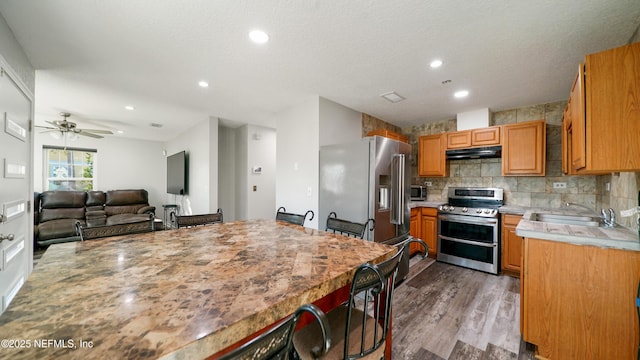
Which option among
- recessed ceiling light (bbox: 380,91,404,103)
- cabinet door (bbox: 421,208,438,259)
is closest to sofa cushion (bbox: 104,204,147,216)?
recessed ceiling light (bbox: 380,91,404,103)

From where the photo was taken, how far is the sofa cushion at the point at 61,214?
15.0 ft

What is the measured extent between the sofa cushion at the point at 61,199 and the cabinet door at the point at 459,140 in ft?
24.6

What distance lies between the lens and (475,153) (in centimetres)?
361

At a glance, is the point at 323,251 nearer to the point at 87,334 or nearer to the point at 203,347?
the point at 203,347

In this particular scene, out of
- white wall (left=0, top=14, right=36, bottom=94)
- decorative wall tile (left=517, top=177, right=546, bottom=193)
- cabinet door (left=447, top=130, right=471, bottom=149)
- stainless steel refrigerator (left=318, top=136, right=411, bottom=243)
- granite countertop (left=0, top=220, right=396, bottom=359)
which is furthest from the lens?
cabinet door (left=447, top=130, right=471, bottom=149)

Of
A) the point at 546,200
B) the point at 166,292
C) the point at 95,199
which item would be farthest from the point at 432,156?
the point at 95,199

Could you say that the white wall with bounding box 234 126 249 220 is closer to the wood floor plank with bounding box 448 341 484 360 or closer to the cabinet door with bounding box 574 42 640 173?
the wood floor plank with bounding box 448 341 484 360

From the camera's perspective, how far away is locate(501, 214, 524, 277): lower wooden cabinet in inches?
120

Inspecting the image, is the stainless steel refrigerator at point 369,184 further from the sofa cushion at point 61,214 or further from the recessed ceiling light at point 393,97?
the sofa cushion at point 61,214

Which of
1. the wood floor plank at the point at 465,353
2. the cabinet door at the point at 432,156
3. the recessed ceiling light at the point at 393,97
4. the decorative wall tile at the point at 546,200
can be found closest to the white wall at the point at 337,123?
the recessed ceiling light at the point at 393,97

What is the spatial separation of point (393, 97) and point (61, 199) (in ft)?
22.1

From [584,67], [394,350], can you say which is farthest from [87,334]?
[584,67]

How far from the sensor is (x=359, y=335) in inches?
41.8

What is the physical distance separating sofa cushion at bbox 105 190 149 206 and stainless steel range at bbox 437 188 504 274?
677 cm
